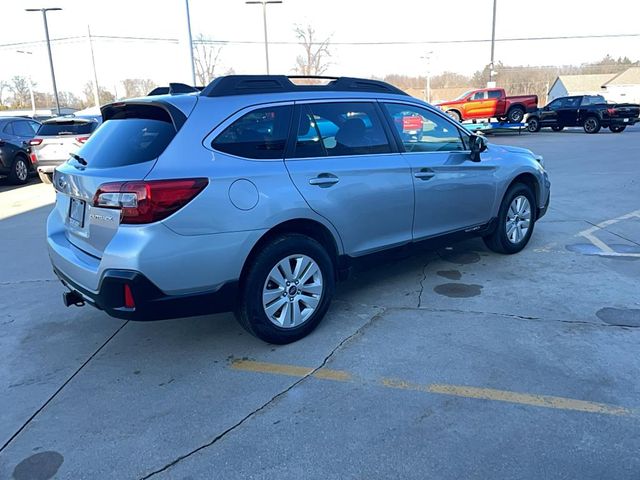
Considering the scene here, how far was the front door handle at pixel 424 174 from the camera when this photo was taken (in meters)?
4.45

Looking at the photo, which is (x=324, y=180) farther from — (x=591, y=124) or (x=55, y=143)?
(x=591, y=124)

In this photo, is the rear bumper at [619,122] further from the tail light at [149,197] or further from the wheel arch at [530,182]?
the tail light at [149,197]

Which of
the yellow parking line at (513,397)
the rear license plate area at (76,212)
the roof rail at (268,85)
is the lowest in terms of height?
the yellow parking line at (513,397)

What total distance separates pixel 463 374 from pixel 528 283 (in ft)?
6.41

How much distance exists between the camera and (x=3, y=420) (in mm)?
3010

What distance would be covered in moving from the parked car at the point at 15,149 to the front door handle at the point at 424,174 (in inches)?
443

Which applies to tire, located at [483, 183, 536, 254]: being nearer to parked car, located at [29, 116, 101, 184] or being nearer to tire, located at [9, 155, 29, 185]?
parked car, located at [29, 116, 101, 184]

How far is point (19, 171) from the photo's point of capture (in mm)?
12516

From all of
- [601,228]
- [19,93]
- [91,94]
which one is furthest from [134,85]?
[601,228]

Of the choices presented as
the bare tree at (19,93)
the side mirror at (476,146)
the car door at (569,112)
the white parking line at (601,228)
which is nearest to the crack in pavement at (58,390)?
the side mirror at (476,146)

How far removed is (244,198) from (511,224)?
352 centimetres

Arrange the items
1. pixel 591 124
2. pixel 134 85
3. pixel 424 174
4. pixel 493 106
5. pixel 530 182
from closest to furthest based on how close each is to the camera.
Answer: pixel 424 174 < pixel 530 182 < pixel 591 124 < pixel 493 106 < pixel 134 85

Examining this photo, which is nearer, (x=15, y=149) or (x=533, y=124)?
(x=15, y=149)

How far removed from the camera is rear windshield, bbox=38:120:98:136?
11.8 m
